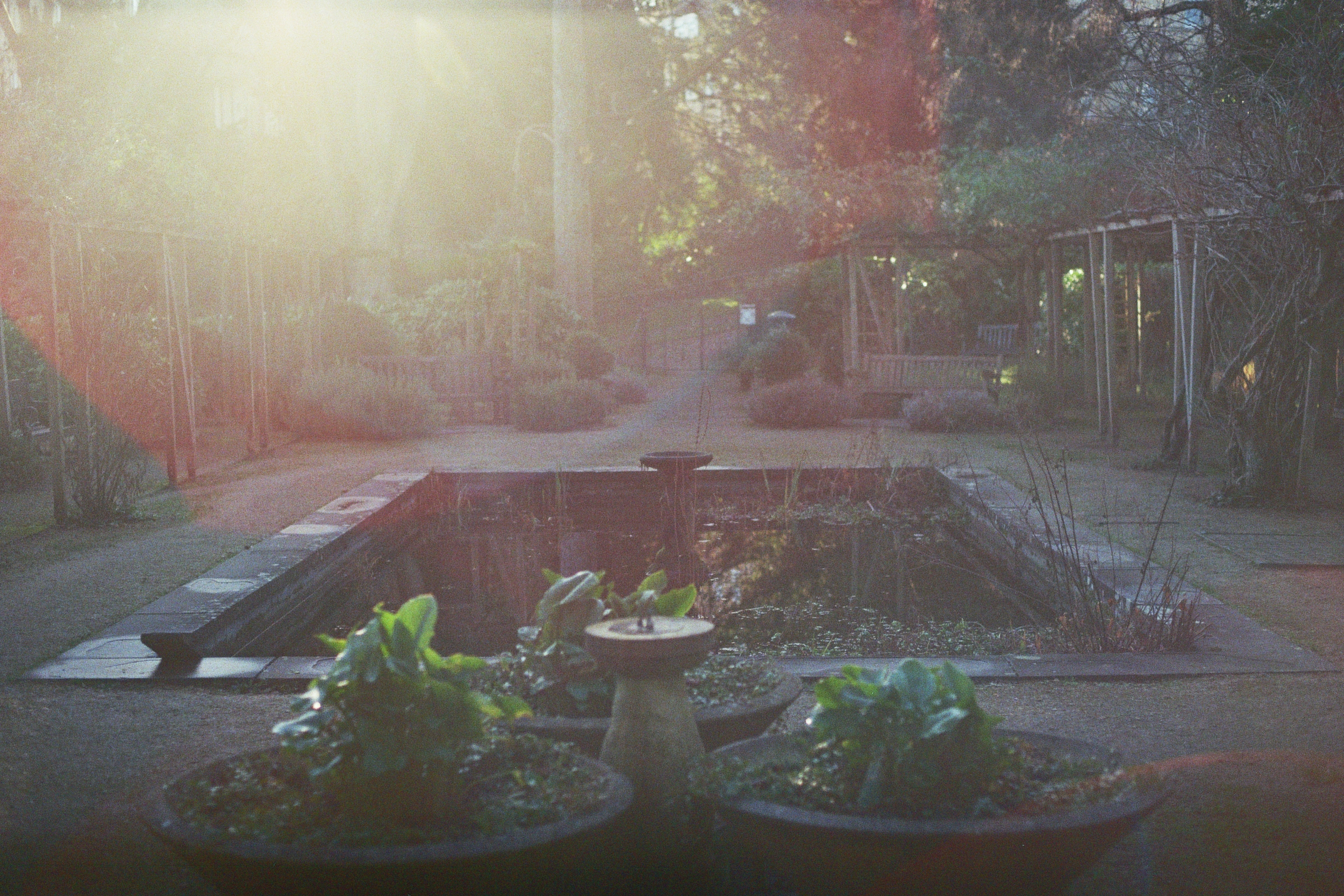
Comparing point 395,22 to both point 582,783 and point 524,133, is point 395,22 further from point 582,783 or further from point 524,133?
point 582,783

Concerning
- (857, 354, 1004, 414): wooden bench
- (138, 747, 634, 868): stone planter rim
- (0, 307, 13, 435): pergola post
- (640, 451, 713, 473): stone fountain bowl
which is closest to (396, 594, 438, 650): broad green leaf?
(138, 747, 634, 868): stone planter rim

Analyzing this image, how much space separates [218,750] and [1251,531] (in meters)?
5.64

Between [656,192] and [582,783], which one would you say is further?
[656,192]

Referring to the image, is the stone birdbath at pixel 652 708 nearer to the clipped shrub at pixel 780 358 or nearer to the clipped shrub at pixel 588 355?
the clipped shrub at pixel 588 355

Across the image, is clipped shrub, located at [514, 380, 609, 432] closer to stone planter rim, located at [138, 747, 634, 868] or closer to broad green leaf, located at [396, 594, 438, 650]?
broad green leaf, located at [396, 594, 438, 650]

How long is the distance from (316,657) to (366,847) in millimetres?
2689

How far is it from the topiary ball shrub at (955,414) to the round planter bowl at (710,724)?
421 inches

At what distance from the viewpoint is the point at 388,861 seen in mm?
1981

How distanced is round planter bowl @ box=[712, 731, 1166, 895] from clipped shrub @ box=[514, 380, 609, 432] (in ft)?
37.9

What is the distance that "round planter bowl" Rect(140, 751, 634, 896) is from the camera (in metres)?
1.99

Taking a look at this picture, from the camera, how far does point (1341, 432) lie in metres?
11.4

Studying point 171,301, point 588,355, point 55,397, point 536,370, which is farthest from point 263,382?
point 588,355

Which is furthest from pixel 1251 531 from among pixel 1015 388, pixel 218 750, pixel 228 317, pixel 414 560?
pixel 228 317

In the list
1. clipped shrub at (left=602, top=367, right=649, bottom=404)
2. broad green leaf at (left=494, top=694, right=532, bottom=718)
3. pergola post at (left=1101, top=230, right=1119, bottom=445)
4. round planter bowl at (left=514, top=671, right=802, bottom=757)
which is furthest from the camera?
clipped shrub at (left=602, top=367, right=649, bottom=404)
